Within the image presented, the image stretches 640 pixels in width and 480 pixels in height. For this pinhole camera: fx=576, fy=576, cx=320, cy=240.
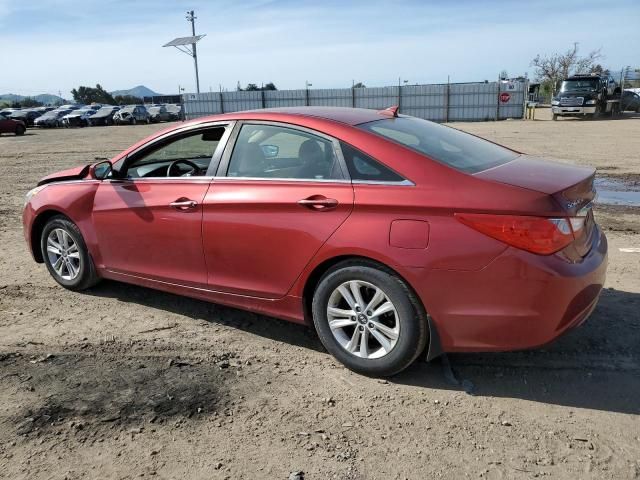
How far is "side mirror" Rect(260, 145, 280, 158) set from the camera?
400cm

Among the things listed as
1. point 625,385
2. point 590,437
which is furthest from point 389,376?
point 625,385

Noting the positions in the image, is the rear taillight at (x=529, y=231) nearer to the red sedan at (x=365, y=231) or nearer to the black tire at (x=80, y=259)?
Answer: the red sedan at (x=365, y=231)

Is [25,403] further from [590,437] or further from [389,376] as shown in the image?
[590,437]

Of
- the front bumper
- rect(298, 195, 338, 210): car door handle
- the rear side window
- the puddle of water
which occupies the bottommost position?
the puddle of water

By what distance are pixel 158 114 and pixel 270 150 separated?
50.8m

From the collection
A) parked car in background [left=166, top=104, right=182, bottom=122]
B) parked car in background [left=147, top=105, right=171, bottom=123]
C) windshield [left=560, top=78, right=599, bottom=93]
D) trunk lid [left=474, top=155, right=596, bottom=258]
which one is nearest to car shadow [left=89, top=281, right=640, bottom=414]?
trunk lid [left=474, top=155, right=596, bottom=258]

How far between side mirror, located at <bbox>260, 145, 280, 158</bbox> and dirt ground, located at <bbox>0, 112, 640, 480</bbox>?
1.33 metres

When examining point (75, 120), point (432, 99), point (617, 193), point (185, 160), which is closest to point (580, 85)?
point (432, 99)

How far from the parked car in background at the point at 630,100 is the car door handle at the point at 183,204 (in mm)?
38342

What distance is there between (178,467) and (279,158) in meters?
2.07

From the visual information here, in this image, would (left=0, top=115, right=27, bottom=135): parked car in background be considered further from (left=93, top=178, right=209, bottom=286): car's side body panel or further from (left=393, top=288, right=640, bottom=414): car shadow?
(left=393, top=288, right=640, bottom=414): car shadow

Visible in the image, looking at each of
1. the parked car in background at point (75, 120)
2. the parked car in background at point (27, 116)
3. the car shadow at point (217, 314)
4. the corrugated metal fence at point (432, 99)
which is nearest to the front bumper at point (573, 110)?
the corrugated metal fence at point (432, 99)

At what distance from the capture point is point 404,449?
2885 millimetres

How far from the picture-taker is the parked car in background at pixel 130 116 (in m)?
48.4
